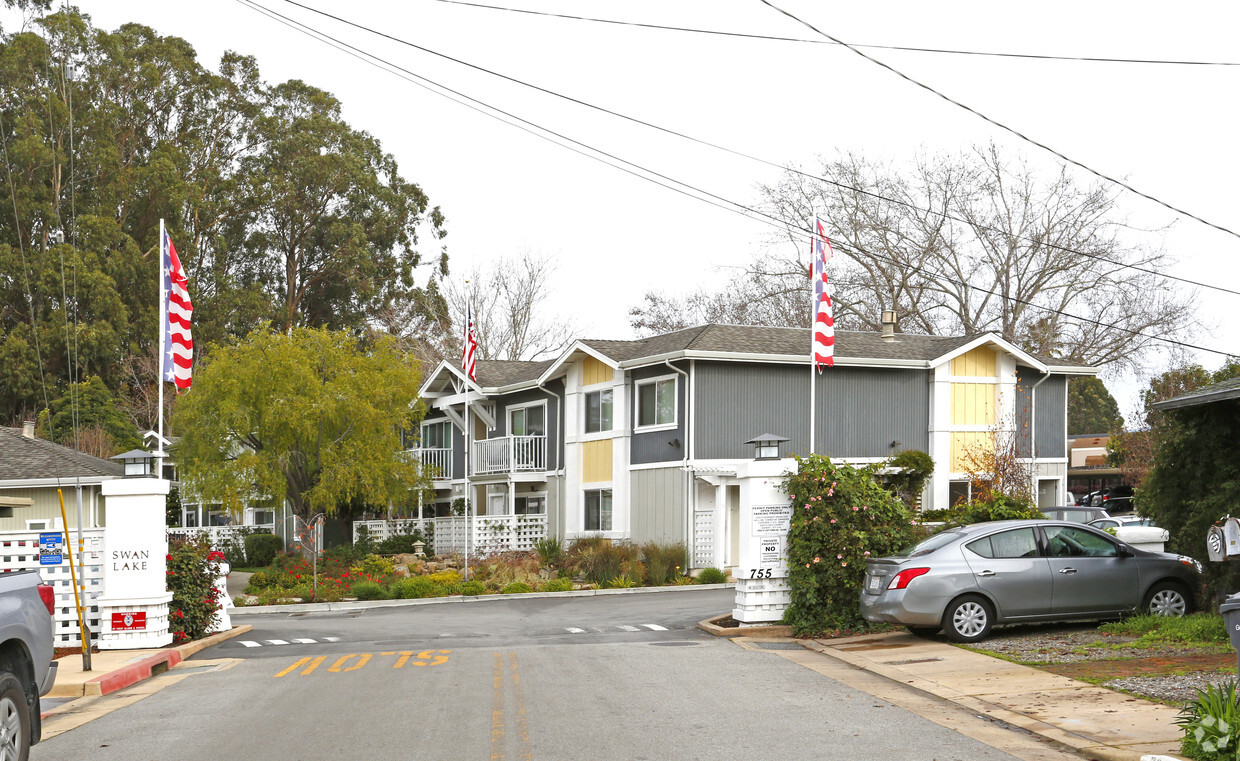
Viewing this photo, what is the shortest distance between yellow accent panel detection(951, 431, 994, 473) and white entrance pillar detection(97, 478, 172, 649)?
82.2 feet

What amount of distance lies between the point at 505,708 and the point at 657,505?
2191cm

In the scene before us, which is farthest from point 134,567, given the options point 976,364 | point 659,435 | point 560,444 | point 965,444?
point 976,364

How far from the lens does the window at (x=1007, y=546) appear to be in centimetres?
1527

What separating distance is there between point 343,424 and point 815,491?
21.2m

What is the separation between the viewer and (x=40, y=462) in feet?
97.8

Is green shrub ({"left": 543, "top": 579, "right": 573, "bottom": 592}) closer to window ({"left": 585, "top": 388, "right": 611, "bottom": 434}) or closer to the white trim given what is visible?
the white trim

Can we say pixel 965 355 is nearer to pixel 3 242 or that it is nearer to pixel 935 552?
pixel 935 552

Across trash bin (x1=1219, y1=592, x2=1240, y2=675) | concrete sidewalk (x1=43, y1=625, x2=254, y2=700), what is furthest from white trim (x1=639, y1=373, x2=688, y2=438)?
trash bin (x1=1219, y1=592, x2=1240, y2=675)

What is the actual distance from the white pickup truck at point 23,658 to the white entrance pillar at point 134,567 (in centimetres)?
727

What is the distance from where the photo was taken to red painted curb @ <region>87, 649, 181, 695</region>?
1305 centimetres

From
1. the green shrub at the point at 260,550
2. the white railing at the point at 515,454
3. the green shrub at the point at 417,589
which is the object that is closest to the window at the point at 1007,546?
the green shrub at the point at 417,589

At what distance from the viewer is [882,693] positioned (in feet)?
39.2

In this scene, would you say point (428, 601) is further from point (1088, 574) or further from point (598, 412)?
point (1088, 574)

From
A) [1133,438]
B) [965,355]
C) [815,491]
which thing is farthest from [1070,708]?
[1133,438]
